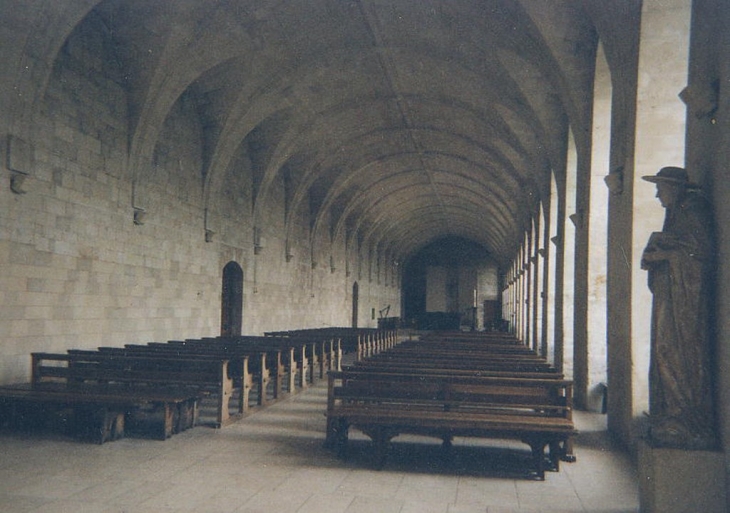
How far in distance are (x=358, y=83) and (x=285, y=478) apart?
469 inches

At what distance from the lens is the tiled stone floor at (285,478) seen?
431cm

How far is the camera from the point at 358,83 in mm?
15234

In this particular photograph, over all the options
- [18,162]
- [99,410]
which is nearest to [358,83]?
[18,162]

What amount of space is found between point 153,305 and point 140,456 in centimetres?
705

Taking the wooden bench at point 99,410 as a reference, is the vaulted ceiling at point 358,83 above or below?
above

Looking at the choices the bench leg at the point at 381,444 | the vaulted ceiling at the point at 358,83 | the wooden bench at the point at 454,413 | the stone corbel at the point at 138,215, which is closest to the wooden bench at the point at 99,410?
the wooden bench at the point at 454,413

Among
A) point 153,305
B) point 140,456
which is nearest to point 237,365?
point 140,456

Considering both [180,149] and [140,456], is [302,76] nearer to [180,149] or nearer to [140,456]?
[180,149]

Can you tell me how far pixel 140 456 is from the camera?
5.57 meters

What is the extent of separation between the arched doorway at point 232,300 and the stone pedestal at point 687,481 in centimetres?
1346

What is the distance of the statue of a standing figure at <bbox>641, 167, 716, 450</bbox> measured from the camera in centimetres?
403

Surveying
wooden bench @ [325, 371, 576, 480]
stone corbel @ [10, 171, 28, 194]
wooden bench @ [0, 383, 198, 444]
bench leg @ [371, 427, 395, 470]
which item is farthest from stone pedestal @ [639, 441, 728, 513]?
stone corbel @ [10, 171, 28, 194]

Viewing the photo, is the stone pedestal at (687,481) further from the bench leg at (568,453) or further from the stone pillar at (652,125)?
the stone pillar at (652,125)

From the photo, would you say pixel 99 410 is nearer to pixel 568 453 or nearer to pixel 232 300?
pixel 568 453
